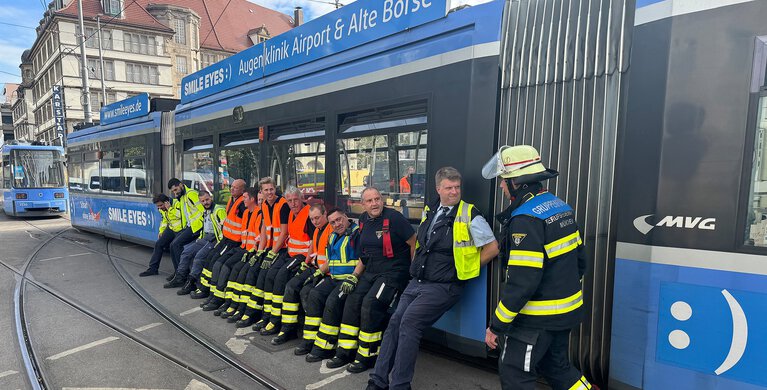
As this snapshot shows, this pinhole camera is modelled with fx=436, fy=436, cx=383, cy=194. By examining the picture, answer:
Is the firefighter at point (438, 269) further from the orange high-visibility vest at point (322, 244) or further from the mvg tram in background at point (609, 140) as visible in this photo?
the orange high-visibility vest at point (322, 244)

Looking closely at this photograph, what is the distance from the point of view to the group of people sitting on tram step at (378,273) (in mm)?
2396

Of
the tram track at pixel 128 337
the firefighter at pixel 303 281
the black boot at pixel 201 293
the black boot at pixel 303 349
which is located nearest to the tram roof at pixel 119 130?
the tram track at pixel 128 337

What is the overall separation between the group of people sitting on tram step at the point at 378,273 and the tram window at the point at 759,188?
81cm

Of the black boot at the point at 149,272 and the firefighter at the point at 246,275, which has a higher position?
the firefighter at the point at 246,275

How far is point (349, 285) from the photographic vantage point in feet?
12.5

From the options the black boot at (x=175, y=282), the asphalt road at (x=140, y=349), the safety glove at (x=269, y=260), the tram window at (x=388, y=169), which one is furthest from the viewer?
the black boot at (x=175, y=282)

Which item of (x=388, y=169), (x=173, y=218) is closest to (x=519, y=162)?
(x=388, y=169)

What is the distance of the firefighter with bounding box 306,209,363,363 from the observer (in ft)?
12.6

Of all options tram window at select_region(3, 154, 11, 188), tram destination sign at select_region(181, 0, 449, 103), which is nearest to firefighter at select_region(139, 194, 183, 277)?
tram destination sign at select_region(181, 0, 449, 103)

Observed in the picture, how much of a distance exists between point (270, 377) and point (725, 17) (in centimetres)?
382

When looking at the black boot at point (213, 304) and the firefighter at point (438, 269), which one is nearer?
the firefighter at point (438, 269)

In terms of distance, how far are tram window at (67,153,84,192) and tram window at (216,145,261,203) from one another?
22.8ft

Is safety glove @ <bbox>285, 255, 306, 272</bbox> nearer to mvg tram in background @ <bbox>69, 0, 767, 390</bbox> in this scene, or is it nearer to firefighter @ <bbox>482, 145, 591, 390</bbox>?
mvg tram in background @ <bbox>69, 0, 767, 390</bbox>

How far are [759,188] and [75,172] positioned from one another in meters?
13.6
